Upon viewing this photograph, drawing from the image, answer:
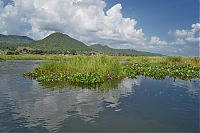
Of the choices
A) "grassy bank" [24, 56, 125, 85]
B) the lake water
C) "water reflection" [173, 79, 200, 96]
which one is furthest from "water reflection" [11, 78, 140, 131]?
"water reflection" [173, 79, 200, 96]

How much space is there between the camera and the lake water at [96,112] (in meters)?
8.68

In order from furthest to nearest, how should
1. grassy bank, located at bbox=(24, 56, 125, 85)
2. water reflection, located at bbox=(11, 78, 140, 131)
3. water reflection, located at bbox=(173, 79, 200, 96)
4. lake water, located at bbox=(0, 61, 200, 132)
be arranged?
grassy bank, located at bbox=(24, 56, 125, 85) → water reflection, located at bbox=(173, 79, 200, 96) → water reflection, located at bbox=(11, 78, 140, 131) → lake water, located at bbox=(0, 61, 200, 132)

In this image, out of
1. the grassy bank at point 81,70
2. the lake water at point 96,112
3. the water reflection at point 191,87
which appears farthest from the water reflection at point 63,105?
the water reflection at point 191,87

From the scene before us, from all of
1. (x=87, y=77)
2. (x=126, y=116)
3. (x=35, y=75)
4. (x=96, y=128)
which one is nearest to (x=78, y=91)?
(x=87, y=77)

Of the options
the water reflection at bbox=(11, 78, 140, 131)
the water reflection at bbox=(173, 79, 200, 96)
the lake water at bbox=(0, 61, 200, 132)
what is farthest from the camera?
the water reflection at bbox=(173, 79, 200, 96)

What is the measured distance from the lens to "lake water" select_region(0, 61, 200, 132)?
342 inches

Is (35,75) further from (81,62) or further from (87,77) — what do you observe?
(87,77)

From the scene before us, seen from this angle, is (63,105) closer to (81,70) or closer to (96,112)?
(96,112)

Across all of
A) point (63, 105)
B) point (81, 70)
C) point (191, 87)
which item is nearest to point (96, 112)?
point (63, 105)

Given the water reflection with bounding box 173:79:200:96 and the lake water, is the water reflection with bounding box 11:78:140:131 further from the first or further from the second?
the water reflection with bounding box 173:79:200:96

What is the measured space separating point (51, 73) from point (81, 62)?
3.72 meters

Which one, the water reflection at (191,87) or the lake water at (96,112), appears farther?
the water reflection at (191,87)

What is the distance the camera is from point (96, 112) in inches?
419

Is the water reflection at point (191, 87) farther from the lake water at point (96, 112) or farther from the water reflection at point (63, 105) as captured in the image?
the water reflection at point (63, 105)
